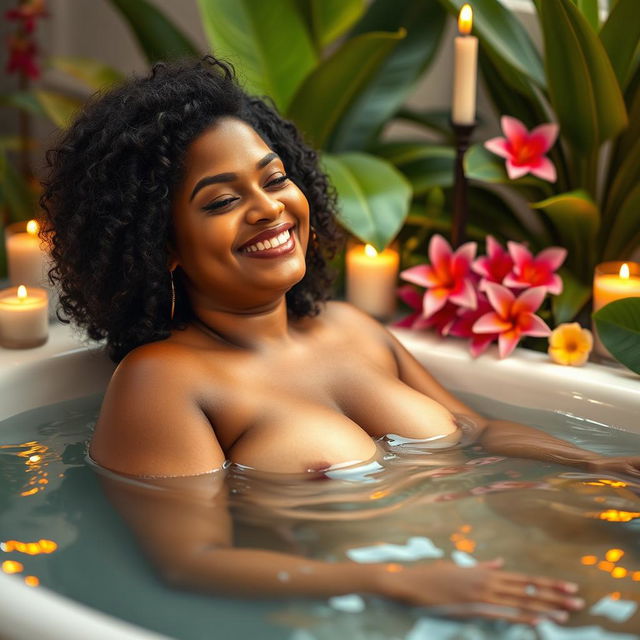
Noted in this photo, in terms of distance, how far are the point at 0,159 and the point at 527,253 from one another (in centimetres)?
145

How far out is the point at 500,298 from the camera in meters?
2.07

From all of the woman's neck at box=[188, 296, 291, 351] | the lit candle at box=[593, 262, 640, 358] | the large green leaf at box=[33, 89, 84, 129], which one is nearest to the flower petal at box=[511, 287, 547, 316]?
the lit candle at box=[593, 262, 640, 358]

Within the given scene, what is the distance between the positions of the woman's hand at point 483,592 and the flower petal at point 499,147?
1.08m

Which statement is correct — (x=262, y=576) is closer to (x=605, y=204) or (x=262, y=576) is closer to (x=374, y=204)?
(x=374, y=204)

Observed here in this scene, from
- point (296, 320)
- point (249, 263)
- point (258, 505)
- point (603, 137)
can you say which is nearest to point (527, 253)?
point (603, 137)

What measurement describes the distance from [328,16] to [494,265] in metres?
0.84

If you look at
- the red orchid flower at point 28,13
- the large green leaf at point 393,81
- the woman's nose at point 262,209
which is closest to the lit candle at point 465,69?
the large green leaf at point 393,81

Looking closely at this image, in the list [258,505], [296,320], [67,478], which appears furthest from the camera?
[296,320]

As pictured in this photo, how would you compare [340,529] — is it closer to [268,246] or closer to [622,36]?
[268,246]

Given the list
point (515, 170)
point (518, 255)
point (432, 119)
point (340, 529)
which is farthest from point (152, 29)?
point (340, 529)

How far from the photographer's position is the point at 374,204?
7.10ft

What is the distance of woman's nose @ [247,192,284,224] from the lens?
1.59 m

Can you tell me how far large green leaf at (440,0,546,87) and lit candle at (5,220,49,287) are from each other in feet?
3.14

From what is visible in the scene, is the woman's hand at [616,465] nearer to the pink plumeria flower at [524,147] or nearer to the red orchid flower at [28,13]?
the pink plumeria flower at [524,147]
